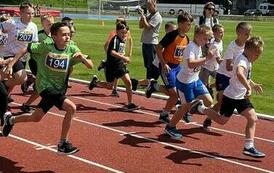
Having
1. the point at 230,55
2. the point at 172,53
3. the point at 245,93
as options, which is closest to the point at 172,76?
the point at 172,53

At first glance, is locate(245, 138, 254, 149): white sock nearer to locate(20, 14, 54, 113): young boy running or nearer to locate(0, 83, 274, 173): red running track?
locate(0, 83, 274, 173): red running track

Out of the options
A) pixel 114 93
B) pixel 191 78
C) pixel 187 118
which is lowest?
pixel 114 93

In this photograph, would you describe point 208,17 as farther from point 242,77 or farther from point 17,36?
point 242,77

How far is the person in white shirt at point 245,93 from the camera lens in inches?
288

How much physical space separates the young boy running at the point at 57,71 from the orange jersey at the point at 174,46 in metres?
2.36

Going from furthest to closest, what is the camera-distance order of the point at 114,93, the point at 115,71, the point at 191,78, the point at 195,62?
1. the point at 114,93
2. the point at 115,71
3. the point at 191,78
4. the point at 195,62

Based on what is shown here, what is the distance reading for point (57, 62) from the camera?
6941mm

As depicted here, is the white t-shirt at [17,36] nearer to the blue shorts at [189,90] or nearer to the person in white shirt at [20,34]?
the person in white shirt at [20,34]

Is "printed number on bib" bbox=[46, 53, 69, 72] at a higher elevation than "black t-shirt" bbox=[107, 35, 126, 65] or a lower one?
higher

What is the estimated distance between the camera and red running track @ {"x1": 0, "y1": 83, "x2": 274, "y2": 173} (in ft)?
22.6

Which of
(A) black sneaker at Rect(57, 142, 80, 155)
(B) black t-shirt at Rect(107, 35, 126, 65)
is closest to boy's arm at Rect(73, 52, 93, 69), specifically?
(A) black sneaker at Rect(57, 142, 80, 155)

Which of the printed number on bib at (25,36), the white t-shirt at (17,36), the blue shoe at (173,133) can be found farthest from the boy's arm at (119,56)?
the blue shoe at (173,133)

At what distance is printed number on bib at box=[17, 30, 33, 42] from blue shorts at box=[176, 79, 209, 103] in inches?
128

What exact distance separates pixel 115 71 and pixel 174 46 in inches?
88.0
